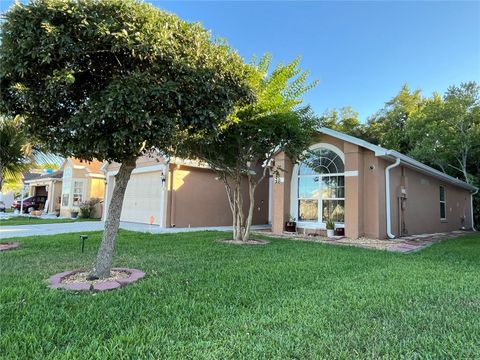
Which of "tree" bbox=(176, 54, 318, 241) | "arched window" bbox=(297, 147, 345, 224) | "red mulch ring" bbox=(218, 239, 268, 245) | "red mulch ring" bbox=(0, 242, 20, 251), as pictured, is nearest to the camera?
"red mulch ring" bbox=(0, 242, 20, 251)

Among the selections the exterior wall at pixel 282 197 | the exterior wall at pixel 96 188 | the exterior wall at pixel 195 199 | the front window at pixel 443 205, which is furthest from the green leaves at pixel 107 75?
the exterior wall at pixel 96 188

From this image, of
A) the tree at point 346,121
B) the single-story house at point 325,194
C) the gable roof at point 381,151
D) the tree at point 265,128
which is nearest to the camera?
the tree at point 265,128

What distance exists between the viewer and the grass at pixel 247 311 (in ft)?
9.42

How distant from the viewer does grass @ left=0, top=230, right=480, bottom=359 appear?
287cm

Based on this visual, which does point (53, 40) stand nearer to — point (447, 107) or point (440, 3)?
point (440, 3)

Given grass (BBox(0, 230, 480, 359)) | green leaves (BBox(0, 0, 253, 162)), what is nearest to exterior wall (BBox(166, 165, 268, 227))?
grass (BBox(0, 230, 480, 359))

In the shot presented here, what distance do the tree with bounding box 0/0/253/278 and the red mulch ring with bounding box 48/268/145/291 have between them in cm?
27

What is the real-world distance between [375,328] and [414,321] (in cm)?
59

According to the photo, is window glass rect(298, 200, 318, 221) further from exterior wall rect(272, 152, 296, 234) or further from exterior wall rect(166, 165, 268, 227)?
exterior wall rect(166, 165, 268, 227)

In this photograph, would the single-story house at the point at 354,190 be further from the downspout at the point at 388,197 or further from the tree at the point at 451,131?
the tree at the point at 451,131

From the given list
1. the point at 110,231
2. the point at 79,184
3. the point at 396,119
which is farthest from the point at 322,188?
the point at 79,184

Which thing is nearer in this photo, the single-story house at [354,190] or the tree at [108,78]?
the tree at [108,78]

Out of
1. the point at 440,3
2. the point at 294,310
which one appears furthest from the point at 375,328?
the point at 440,3

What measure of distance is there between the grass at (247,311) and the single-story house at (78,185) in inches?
628
